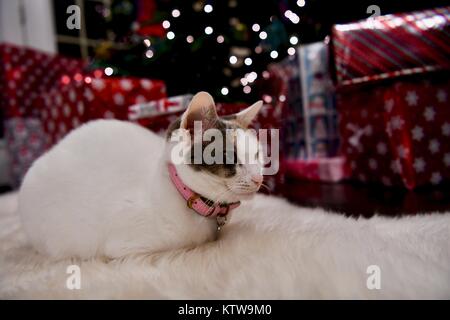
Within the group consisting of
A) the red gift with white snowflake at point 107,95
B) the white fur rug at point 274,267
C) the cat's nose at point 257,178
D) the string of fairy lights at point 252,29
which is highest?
the string of fairy lights at point 252,29

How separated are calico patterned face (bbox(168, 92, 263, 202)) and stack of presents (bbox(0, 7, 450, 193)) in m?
0.50

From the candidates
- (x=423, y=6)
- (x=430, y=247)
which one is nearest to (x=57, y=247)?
(x=430, y=247)

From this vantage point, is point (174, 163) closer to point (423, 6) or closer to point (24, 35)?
point (423, 6)

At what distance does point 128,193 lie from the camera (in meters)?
0.68

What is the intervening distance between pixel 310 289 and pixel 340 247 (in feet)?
0.53

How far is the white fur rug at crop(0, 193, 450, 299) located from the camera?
0.48 m

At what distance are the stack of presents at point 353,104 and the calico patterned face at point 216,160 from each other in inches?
19.5

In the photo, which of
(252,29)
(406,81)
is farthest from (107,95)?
(406,81)

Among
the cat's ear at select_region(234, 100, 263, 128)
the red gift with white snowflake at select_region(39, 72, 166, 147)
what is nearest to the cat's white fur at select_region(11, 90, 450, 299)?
the cat's ear at select_region(234, 100, 263, 128)

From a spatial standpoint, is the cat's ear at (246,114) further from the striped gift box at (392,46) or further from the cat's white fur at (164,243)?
the striped gift box at (392,46)

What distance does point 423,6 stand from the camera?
172cm

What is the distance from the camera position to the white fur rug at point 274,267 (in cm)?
48

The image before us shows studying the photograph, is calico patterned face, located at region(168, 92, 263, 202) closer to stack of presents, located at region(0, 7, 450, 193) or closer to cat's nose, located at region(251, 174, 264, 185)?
cat's nose, located at region(251, 174, 264, 185)

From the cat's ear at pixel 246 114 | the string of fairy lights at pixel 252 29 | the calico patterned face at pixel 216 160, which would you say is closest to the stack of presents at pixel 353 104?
the string of fairy lights at pixel 252 29
